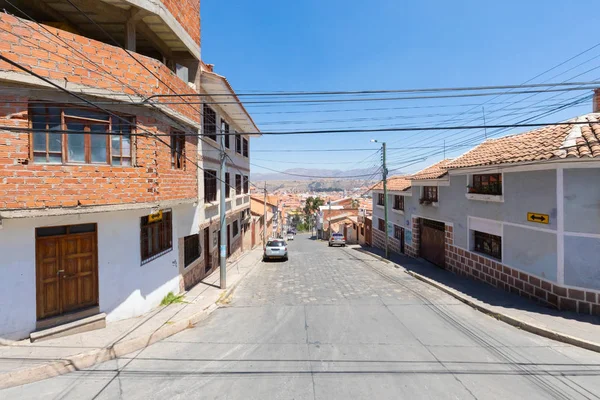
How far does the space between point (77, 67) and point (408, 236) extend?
18394 mm

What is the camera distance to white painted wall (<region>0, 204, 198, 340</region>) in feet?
19.3

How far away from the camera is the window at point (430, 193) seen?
1556 centimetres

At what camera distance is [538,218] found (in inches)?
340

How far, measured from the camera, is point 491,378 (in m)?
Answer: 5.08

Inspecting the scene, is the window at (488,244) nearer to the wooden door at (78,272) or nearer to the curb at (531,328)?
the curb at (531,328)

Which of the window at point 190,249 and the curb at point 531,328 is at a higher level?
the window at point 190,249

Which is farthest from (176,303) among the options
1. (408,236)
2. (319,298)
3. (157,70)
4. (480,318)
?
(408,236)

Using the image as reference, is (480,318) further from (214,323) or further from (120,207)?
(120,207)

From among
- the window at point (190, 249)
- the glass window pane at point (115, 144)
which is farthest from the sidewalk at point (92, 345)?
the glass window pane at point (115, 144)

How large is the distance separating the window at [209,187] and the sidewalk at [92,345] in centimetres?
484

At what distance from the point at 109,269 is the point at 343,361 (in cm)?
574

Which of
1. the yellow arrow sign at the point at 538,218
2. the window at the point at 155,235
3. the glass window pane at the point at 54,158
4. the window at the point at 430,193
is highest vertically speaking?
the glass window pane at the point at 54,158

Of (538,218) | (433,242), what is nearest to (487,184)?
(538,218)

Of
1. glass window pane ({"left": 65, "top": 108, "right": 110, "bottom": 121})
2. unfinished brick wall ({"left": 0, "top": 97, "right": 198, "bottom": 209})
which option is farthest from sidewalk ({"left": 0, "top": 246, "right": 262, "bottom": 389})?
glass window pane ({"left": 65, "top": 108, "right": 110, "bottom": 121})
